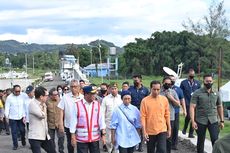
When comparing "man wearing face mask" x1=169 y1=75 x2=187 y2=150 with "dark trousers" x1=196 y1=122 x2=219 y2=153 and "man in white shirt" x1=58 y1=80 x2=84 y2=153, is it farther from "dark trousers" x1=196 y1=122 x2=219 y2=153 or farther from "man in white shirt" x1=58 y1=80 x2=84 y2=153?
"man in white shirt" x1=58 y1=80 x2=84 y2=153

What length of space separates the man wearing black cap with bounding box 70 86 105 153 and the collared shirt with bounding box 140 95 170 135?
1.31m

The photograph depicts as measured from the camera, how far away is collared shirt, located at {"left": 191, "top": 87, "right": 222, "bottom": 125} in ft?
33.8

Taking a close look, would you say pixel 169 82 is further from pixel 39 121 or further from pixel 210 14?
pixel 210 14

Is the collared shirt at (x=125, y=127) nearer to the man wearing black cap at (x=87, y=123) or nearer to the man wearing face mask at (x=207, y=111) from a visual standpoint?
the man wearing black cap at (x=87, y=123)

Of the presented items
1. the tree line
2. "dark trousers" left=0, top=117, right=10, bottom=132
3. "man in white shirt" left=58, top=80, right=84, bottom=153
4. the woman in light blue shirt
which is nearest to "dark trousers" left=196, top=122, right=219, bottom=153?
the woman in light blue shirt

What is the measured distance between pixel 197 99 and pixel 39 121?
3.18 metres

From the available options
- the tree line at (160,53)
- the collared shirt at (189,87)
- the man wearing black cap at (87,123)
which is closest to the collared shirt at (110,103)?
the collared shirt at (189,87)

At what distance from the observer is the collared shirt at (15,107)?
15.1 meters

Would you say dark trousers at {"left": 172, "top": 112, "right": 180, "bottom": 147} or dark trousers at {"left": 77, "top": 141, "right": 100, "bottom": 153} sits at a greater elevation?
dark trousers at {"left": 77, "top": 141, "right": 100, "bottom": 153}

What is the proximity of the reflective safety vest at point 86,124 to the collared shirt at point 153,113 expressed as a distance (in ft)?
4.39

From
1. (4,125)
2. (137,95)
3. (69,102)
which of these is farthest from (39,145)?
(4,125)

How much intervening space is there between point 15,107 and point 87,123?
292 inches

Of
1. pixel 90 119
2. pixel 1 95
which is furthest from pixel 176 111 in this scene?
pixel 1 95

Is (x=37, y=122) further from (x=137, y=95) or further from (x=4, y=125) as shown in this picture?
(x=4, y=125)
